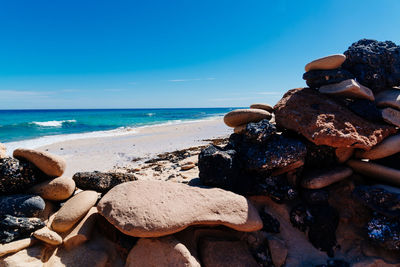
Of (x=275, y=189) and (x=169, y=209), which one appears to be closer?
(x=169, y=209)

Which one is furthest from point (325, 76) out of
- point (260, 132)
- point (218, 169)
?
point (218, 169)

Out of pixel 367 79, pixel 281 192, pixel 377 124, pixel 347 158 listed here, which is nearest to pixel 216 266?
pixel 281 192

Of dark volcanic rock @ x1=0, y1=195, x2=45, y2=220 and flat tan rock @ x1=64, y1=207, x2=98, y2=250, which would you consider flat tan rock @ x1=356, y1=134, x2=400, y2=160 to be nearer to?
flat tan rock @ x1=64, y1=207, x2=98, y2=250

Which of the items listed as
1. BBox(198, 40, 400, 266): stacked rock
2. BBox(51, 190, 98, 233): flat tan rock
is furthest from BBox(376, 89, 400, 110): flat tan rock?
BBox(51, 190, 98, 233): flat tan rock

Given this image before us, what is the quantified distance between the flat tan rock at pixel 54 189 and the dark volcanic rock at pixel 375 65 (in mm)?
5523

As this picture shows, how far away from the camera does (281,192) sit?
134 inches

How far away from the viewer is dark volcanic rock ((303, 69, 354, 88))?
150 inches

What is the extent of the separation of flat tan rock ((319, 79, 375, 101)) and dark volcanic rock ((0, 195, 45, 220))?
5139 millimetres

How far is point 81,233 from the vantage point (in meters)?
2.78

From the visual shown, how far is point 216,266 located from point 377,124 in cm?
353

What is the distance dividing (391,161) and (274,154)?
2.04 meters

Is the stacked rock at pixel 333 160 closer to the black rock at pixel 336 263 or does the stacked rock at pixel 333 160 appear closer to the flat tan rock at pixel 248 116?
the black rock at pixel 336 263

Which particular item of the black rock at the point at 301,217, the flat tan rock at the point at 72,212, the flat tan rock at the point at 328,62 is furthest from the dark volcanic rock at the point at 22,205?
the flat tan rock at the point at 328,62

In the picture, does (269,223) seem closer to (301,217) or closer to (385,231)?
(301,217)
